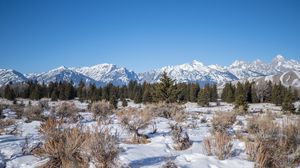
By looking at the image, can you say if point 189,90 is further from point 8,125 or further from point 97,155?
point 97,155

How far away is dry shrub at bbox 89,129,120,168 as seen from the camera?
21.9 feet

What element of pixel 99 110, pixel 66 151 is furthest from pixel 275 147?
pixel 99 110

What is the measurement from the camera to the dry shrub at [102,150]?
6.68m

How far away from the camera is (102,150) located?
6703mm

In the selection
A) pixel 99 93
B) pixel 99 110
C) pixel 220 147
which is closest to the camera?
pixel 220 147

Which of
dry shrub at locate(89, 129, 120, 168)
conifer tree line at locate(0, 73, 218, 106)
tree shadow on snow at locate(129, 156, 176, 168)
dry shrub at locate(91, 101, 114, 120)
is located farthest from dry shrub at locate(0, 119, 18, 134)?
conifer tree line at locate(0, 73, 218, 106)

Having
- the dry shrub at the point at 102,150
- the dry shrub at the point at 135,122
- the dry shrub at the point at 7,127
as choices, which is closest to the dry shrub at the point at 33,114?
the dry shrub at the point at 7,127

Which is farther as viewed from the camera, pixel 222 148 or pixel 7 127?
pixel 7 127

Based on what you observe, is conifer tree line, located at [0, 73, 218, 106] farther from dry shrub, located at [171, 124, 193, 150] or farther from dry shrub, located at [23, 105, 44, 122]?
dry shrub, located at [171, 124, 193, 150]

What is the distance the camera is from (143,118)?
13.1m

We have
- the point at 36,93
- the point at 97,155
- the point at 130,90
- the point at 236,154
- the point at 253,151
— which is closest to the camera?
the point at 97,155

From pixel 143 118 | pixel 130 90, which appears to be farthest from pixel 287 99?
pixel 130 90

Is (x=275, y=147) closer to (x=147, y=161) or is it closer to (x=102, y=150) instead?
(x=147, y=161)

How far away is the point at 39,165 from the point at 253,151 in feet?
19.6
